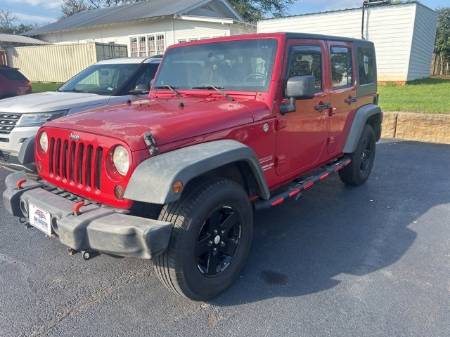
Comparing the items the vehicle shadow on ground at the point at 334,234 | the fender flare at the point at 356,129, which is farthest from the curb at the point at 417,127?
the fender flare at the point at 356,129

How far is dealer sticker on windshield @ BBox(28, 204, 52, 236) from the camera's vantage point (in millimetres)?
2584

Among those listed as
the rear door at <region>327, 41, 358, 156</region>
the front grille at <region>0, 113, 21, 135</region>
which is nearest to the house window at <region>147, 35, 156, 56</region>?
the front grille at <region>0, 113, 21, 135</region>

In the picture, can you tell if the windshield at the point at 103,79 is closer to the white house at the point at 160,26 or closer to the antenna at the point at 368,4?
the white house at the point at 160,26

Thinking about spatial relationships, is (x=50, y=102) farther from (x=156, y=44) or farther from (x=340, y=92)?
(x=156, y=44)

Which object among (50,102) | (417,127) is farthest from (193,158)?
(417,127)

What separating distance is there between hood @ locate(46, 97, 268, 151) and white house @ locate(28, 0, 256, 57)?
15.6m

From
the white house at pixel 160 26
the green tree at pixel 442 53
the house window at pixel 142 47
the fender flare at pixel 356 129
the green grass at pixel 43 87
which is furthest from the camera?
the green tree at pixel 442 53

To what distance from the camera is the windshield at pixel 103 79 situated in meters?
6.54

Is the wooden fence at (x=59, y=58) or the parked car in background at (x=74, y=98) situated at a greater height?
the wooden fence at (x=59, y=58)

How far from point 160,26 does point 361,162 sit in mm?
17988

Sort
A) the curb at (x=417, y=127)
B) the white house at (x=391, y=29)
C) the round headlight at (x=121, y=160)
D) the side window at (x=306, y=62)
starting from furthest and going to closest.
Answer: the white house at (x=391, y=29) < the curb at (x=417, y=127) < the side window at (x=306, y=62) < the round headlight at (x=121, y=160)

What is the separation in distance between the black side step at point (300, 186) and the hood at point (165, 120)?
74 cm

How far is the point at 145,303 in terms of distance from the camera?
9.12 ft

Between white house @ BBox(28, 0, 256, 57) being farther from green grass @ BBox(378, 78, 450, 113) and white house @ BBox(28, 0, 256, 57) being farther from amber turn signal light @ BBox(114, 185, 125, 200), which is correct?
amber turn signal light @ BBox(114, 185, 125, 200)
